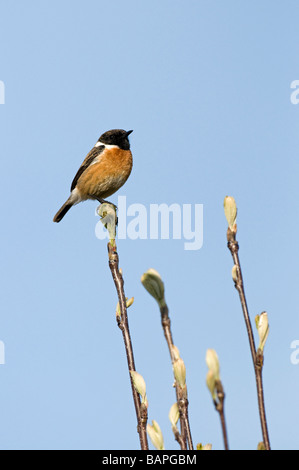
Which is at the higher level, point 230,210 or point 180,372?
point 230,210

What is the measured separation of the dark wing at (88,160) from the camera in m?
9.97

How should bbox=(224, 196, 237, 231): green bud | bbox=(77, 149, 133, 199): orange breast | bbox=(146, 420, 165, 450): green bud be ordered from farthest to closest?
bbox=(77, 149, 133, 199): orange breast → bbox=(224, 196, 237, 231): green bud → bbox=(146, 420, 165, 450): green bud

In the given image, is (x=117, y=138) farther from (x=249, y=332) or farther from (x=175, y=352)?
(x=175, y=352)

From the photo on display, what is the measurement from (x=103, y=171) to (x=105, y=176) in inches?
3.8

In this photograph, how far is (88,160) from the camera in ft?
32.8

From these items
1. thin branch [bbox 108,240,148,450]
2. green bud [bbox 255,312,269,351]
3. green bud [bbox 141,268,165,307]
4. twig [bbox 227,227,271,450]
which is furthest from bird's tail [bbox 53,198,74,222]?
green bud [bbox 141,268,165,307]

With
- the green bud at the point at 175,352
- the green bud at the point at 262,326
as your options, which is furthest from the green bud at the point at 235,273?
the green bud at the point at 175,352

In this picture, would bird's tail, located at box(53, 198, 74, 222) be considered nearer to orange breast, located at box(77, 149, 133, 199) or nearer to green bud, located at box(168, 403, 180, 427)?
orange breast, located at box(77, 149, 133, 199)

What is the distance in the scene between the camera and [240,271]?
7.06ft

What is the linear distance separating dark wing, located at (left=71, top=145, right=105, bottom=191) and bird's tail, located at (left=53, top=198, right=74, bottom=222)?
0.29 m

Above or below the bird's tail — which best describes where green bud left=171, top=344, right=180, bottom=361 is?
below

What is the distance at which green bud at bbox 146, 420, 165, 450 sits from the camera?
76.4 inches

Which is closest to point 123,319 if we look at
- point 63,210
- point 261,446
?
point 261,446
